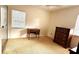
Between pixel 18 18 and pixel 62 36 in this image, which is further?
pixel 62 36

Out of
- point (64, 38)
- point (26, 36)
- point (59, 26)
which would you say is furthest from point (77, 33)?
point (26, 36)

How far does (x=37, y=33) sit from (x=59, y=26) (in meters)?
0.89

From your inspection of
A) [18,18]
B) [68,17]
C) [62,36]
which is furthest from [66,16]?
[18,18]

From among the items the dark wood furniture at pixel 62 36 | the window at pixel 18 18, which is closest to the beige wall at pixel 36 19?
the window at pixel 18 18

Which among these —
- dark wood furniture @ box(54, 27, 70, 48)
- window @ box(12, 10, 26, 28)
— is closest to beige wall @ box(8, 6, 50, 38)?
window @ box(12, 10, 26, 28)

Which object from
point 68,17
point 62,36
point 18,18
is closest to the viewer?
point 18,18

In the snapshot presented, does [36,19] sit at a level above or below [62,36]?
above

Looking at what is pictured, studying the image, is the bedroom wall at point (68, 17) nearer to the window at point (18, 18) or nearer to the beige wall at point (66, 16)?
the beige wall at point (66, 16)

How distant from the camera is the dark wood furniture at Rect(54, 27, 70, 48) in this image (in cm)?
212

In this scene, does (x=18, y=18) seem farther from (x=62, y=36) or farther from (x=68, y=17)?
(x=62, y=36)

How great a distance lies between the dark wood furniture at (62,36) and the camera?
2.12m

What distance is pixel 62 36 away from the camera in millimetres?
2270

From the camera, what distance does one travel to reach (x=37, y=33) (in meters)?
1.69
